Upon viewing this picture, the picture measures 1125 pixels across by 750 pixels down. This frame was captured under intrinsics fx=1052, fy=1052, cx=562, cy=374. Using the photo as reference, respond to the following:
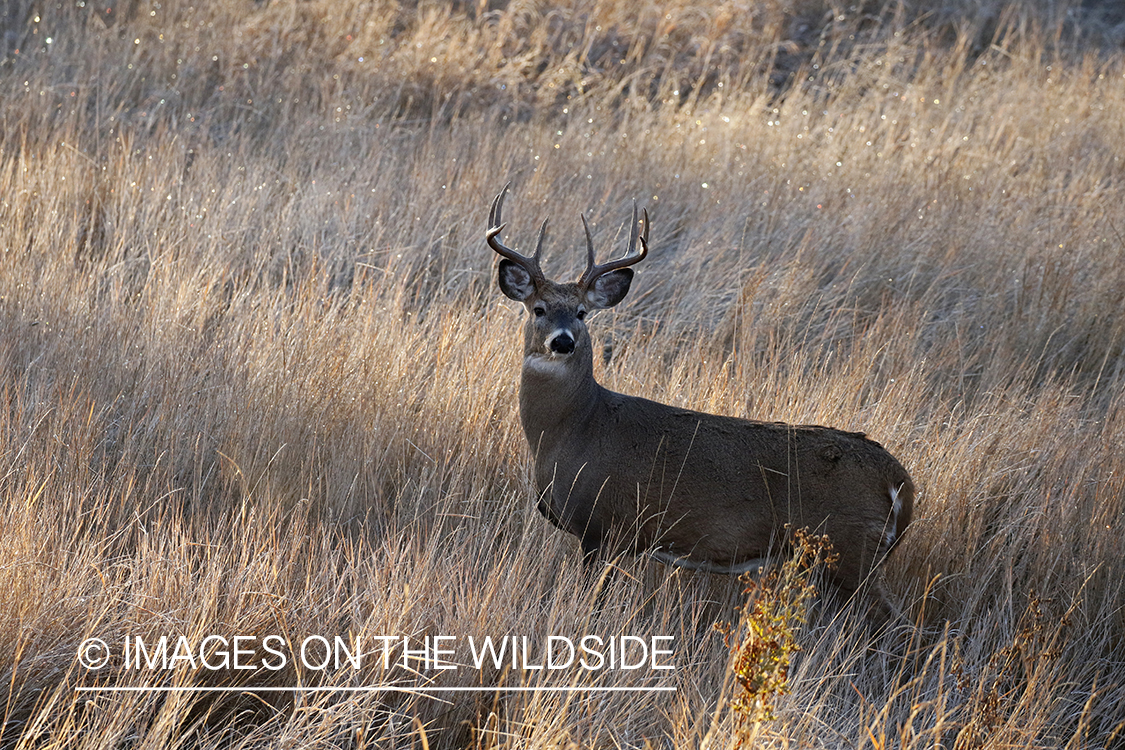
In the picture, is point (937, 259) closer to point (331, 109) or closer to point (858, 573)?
point (858, 573)

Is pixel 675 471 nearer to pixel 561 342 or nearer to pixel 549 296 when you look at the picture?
pixel 561 342

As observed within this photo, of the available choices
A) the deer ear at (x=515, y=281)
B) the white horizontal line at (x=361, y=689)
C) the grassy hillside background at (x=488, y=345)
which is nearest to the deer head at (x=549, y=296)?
the deer ear at (x=515, y=281)

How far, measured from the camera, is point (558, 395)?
375cm

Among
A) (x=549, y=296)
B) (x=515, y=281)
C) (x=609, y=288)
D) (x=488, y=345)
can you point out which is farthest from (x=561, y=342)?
(x=488, y=345)

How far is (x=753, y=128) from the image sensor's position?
337 inches

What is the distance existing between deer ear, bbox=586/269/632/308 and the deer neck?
24 cm

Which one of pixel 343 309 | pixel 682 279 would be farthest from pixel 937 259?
pixel 343 309

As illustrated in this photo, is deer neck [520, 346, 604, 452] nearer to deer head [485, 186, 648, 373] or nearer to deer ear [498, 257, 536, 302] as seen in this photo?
deer head [485, 186, 648, 373]

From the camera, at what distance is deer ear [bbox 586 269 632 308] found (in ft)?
12.9

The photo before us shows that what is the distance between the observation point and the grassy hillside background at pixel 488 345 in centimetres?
293

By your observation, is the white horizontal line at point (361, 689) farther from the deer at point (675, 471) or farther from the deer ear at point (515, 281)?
the deer ear at point (515, 281)

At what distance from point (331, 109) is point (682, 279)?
352 cm

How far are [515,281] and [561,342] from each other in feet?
1.38

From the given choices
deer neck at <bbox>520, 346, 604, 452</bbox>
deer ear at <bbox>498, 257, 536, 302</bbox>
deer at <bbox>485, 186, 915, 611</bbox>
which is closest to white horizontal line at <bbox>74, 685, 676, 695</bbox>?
deer at <bbox>485, 186, 915, 611</bbox>
